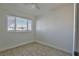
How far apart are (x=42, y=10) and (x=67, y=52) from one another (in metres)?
0.90

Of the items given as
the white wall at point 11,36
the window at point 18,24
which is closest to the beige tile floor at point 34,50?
the white wall at point 11,36

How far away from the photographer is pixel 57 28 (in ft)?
5.67

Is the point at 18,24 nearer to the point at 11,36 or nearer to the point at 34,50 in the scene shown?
the point at 11,36

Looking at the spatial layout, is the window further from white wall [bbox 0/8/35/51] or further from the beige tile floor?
the beige tile floor

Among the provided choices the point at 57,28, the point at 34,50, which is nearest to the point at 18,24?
the point at 34,50

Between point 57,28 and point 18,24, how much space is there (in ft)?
2.47

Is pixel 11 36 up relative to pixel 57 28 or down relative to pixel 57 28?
down

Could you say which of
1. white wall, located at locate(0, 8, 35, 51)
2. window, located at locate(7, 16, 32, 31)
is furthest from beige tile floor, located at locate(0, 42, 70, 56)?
window, located at locate(7, 16, 32, 31)

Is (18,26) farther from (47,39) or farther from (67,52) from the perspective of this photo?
(67,52)

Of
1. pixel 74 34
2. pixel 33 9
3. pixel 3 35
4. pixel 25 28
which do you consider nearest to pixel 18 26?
pixel 25 28

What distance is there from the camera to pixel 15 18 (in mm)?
1715

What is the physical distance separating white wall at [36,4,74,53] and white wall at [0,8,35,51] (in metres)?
0.19

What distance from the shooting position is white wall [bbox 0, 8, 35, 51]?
1.64 m

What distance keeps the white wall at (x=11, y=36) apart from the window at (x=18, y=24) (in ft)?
0.24
